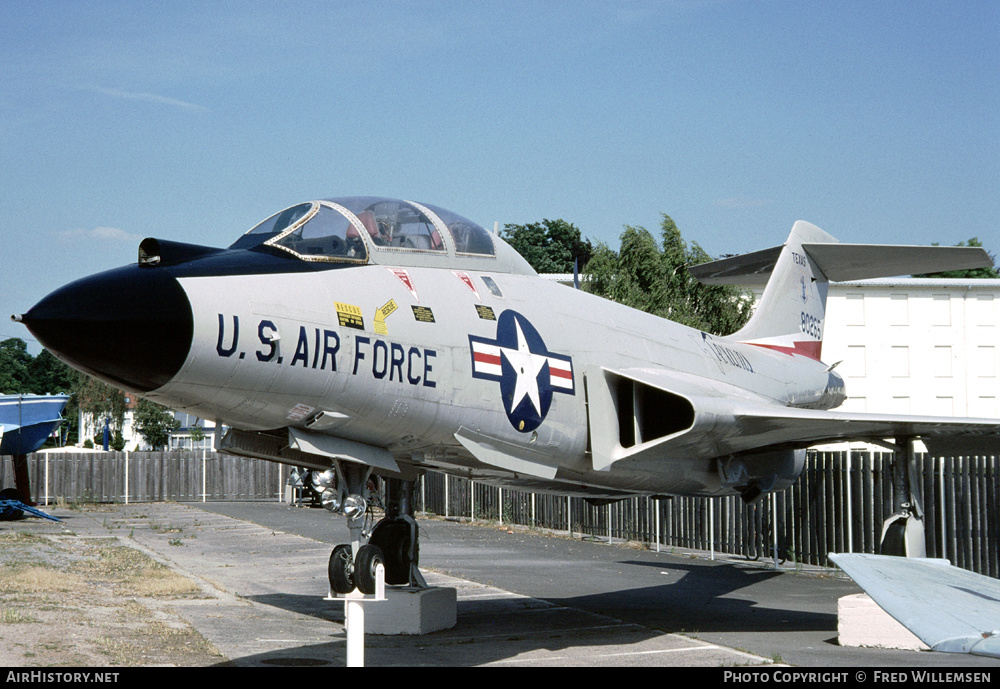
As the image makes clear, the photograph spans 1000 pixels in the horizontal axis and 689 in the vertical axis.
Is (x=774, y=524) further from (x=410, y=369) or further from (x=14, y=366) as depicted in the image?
(x=14, y=366)

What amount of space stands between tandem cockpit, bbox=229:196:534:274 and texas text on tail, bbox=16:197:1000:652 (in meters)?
0.02

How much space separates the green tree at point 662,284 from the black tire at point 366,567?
2065cm

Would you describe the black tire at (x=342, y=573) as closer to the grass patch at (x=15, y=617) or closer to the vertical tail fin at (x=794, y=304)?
the grass patch at (x=15, y=617)

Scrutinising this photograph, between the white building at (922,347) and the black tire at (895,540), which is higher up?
the white building at (922,347)

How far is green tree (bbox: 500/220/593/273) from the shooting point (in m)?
74.1

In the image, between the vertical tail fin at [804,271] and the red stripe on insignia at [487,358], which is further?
the vertical tail fin at [804,271]

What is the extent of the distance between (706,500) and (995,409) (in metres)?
19.4

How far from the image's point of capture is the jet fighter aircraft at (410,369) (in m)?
6.07

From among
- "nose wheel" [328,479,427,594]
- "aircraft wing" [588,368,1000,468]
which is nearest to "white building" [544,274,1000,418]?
"aircraft wing" [588,368,1000,468]

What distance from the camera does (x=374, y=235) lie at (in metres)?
7.88

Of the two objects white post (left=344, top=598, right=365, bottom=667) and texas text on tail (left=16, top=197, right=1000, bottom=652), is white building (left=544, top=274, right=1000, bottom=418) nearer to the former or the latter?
texas text on tail (left=16, top=197, right=1000, bottom=652)

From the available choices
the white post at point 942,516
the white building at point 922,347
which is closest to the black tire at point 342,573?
the white post at point 942,516

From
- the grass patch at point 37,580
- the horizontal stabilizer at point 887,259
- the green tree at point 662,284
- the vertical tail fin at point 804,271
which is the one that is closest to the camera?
the grass patch at point 37,580

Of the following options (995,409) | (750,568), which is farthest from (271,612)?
(995,409)
